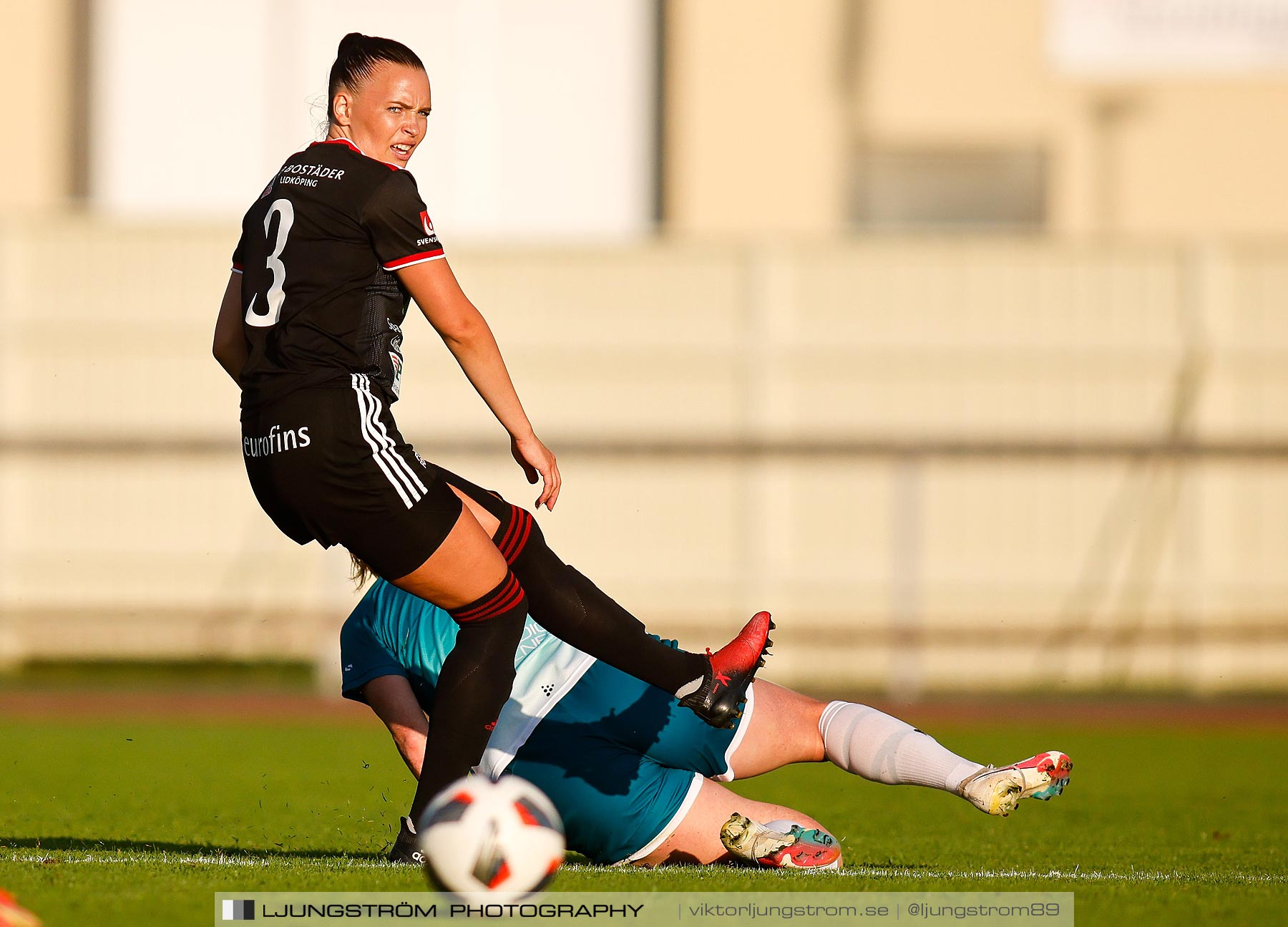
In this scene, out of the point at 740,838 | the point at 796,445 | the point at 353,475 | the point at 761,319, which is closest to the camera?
the point at 353,475

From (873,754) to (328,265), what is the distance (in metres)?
1.91

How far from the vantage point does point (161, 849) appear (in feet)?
16.8

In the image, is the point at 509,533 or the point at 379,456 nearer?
the point at 379,456

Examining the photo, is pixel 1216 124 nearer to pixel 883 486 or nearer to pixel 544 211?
pixel 883 486

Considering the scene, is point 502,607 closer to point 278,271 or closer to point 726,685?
point 726,685

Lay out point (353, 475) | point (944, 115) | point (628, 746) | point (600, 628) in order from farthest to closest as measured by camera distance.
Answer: point (944, 115) < point (628, 746) < point (600, 628) < point (353, 475)

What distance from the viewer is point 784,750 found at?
4836 mm

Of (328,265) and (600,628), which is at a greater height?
(328,265)

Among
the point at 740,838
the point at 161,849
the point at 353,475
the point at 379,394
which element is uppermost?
the point at 379,394

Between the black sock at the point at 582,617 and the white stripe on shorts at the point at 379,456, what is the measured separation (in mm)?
223

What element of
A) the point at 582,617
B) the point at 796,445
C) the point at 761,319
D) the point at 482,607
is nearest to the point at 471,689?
the point at 482,607

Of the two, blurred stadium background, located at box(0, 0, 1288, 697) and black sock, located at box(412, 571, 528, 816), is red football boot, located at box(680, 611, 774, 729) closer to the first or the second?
black sock, located at box(412, 571, 528, 816)

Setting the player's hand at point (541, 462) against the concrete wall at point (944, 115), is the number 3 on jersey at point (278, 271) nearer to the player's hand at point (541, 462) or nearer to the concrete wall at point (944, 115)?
the player's hand at point (541, 462)

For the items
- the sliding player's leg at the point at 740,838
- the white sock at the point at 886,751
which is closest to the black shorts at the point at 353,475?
the sliding player's leg at the point at 740,838
